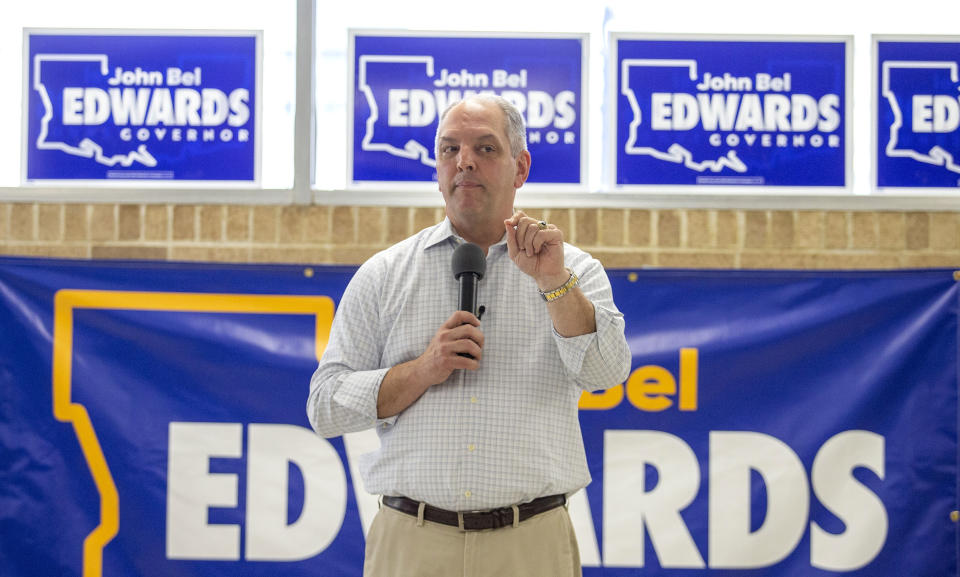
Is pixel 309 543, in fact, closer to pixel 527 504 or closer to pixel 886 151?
pixel 527 504

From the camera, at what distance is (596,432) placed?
2.90 meters

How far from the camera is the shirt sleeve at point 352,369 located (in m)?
1.63

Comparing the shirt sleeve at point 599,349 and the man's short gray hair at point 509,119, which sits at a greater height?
the man's short gray hair at point 509,119

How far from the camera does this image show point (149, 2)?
10.4 ft

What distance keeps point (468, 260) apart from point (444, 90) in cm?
162

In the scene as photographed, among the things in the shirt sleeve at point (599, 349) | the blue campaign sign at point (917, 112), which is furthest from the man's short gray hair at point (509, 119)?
the blue campaign sign at point (917, 112)

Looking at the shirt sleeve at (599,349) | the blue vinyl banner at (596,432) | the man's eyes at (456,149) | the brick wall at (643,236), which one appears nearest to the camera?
the shirt sleeve at (599,349)

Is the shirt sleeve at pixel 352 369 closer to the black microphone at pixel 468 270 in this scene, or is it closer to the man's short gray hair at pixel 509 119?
the black microphone at pixel 468 270

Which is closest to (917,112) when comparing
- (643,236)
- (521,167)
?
(643,236)

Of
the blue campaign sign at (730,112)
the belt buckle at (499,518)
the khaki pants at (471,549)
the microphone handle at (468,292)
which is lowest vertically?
the khaki pants at (471,549)

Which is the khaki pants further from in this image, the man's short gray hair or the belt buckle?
the man's short gray hair

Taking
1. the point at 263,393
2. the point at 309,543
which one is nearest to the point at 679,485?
the point at 309,543

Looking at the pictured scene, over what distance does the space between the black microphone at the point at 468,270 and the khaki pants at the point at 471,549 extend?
41 centimetres

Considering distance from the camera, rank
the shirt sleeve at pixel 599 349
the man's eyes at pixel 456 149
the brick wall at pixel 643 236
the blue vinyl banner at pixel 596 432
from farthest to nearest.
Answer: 1. the brick wall at pixel 643 236
2. the blue vinyl banner at pixel 596 432
3. the man's eyes at pixel 456 149
4. the shirt sleeve at pixel 599 349
